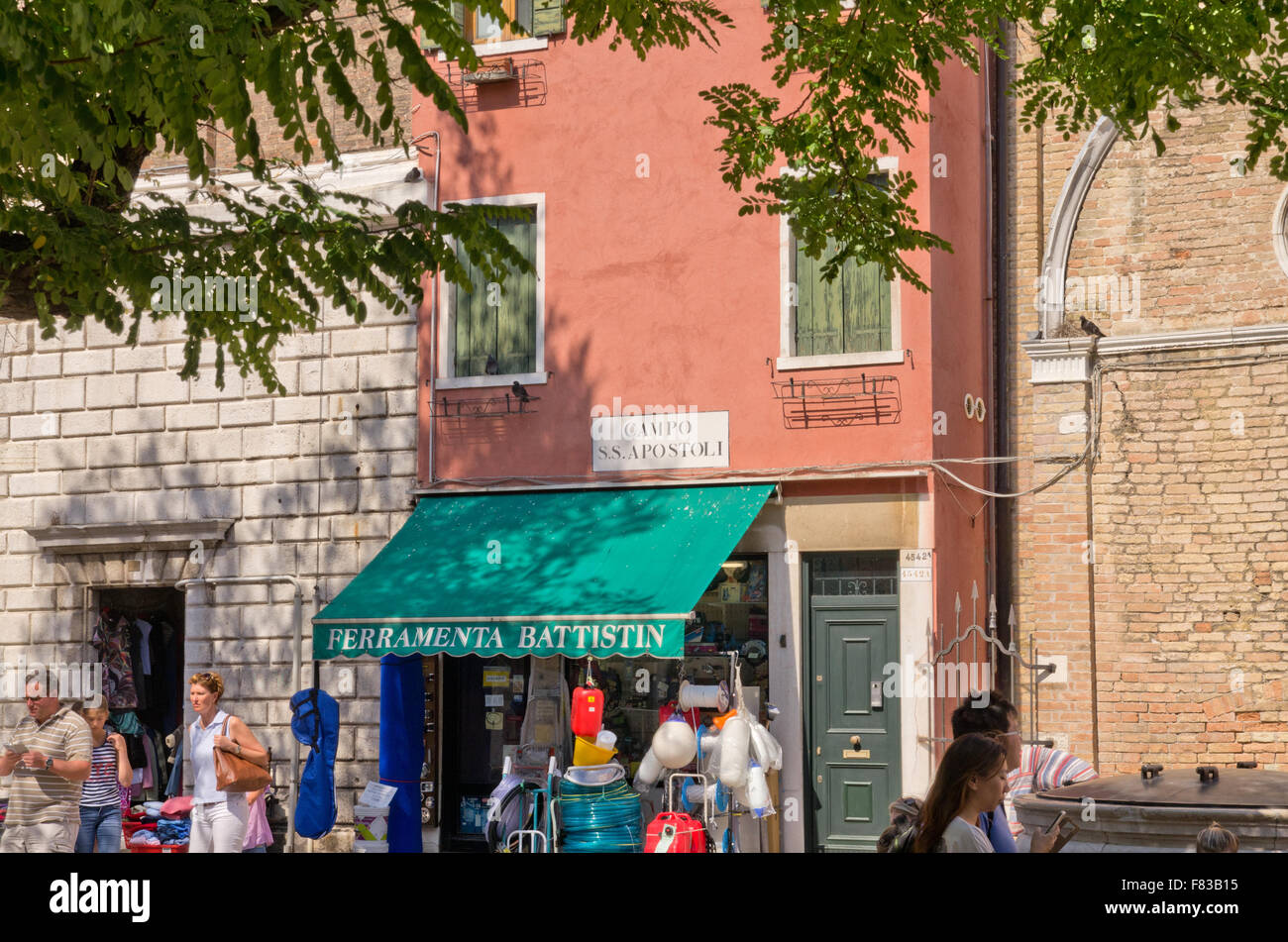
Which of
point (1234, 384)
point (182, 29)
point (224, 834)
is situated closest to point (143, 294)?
point (182, 29)

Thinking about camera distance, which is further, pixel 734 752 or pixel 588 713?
pixel 588 713

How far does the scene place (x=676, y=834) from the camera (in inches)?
450

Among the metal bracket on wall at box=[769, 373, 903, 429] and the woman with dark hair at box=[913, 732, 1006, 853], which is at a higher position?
the metal bracket on wall at box=[769, 373, 903, 429]

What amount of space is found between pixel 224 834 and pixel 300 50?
5.47m

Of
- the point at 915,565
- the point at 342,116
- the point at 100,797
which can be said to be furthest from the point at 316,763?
the point at 342,116

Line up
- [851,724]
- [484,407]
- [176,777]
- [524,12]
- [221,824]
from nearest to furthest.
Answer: [221,824], [851,724], [484,407], [524,12], [176,777]

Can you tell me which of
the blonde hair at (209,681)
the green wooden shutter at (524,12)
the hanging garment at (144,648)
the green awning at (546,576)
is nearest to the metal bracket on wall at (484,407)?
the green awning at (546,576)

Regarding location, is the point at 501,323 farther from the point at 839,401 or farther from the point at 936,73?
the point at 936,73

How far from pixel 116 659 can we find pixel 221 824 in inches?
252

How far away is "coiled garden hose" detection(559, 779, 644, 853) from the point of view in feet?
39.1

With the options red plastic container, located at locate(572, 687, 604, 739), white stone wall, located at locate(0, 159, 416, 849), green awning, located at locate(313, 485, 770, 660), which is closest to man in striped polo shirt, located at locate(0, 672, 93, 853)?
green awning, located at locate(313, 485, 770, 660)

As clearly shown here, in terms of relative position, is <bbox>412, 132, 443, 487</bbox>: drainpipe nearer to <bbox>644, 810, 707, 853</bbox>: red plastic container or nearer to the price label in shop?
<bbox>644, 810, 707, 853</bbox>: red plastic container

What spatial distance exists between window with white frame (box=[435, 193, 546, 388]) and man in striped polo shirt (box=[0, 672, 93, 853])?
224 inches
